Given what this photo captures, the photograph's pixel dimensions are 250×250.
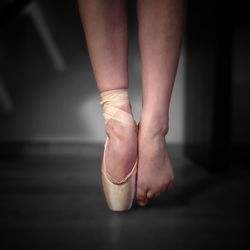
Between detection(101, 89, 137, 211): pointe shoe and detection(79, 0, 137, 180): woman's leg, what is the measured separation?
10mm

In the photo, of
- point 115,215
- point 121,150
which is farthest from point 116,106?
point 115,215

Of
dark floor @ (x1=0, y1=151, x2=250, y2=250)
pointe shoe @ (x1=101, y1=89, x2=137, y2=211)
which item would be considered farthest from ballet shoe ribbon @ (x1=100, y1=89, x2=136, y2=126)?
dark floor @ (x1=0, y1=151, x2=250, y2=250)

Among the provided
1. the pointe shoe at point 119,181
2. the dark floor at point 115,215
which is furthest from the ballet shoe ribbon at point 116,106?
the dark floor at point 115,215

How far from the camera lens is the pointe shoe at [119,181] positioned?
702mm

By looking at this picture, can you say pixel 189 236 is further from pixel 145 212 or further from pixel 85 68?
pixel 85 68

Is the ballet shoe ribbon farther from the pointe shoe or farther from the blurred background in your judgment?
the blurred background

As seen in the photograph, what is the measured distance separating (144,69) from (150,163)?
0.19 m

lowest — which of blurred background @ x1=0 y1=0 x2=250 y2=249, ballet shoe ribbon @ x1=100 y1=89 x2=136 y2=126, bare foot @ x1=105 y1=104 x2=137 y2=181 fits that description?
blurred background @ x1=0 y1=0 x2=250 y2=249

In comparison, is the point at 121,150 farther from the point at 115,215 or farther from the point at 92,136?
the point at 92,136

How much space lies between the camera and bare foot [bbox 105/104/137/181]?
2.27 feet

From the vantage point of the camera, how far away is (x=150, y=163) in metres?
0.70

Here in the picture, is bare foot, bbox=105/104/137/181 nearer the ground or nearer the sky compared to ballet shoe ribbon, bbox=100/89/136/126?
nearer the ground

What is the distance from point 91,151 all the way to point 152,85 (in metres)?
0.83

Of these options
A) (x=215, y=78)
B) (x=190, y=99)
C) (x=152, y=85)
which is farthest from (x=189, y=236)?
(x=190, y=99)
